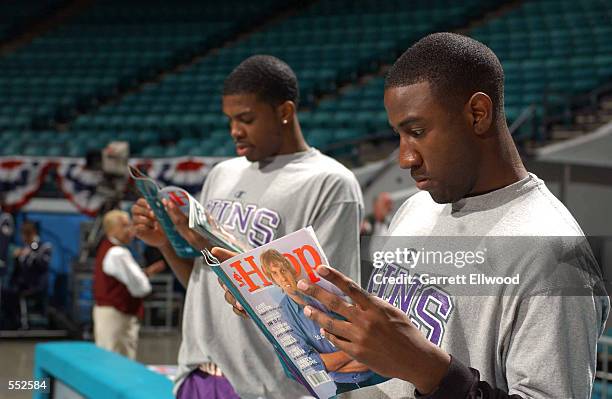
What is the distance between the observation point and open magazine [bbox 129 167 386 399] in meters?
0.98

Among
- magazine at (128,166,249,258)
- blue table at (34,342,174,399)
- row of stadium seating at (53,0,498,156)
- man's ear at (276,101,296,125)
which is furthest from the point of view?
row of stadium seating at (53,0,498,156)

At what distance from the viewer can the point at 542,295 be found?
0.94 m

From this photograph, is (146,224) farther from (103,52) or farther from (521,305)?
(103,52)

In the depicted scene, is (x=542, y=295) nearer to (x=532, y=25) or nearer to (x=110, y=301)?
(x=110, y=301)

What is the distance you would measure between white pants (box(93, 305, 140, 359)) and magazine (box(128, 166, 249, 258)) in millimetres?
3084

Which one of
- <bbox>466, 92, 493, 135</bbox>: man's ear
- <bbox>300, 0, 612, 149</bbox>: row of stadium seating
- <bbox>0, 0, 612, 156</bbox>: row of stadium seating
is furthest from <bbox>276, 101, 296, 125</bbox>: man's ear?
<bbox>0, 0, 612, 156</bbox>: row of stadium seating

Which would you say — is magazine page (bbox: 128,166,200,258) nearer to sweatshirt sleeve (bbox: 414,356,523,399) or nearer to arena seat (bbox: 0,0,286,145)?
sweatshirt sleeve (bbox: 414,356,523,399)

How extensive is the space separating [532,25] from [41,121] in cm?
686

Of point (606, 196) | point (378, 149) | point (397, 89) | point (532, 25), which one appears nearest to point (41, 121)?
point (378, 149)

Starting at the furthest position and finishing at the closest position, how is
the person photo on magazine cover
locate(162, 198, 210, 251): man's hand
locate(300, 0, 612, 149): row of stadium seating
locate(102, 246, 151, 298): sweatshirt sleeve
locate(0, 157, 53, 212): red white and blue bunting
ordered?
locate(300, 0, 612, 149): row of stadium seating < locate(0, 157, 53, 212): red white and blue bunting < locate(102, 246, 151, 298): sweatshirt sleeve < locate(162, 198, 210, 251): man's hand < the person photo on magazine cover

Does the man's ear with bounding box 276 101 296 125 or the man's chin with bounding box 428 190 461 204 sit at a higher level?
the man's ear with bounding box 276 101 296 125

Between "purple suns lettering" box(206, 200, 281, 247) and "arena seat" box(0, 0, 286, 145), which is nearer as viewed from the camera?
"purple suns lettering" box(206, 200, 281, 247)

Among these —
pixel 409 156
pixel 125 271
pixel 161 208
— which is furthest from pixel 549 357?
pixel 125 271

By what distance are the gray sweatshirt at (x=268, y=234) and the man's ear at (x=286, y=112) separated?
3.4 inches
